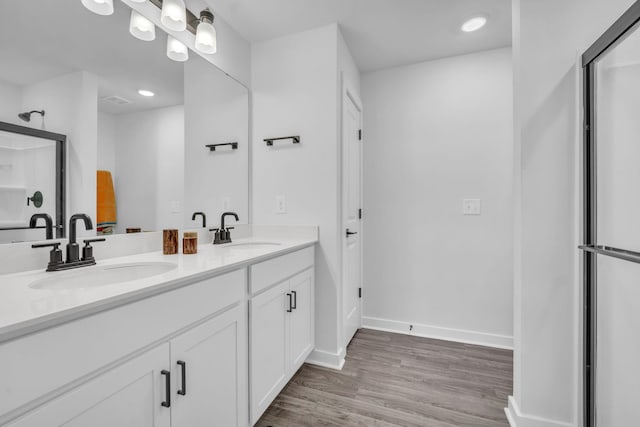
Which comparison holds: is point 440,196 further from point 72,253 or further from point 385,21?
point 72,253

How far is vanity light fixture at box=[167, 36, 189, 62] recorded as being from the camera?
1.65 m

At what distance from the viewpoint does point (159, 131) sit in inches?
63.2

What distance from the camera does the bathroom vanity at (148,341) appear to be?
622 mm

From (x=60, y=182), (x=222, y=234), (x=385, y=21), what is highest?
(x=385, y=21)

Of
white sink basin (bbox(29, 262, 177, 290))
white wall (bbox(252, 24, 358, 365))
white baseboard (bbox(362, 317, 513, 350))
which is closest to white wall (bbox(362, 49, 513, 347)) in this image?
white baseboard (bbox(362, 317, 513, 350))

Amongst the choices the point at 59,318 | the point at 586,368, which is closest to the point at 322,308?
the point at 586,368

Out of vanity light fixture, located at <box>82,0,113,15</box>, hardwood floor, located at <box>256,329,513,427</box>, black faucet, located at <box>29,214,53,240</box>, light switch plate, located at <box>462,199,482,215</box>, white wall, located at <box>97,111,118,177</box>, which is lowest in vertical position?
hardwood floor, located at <box>256,329,513,427</box>

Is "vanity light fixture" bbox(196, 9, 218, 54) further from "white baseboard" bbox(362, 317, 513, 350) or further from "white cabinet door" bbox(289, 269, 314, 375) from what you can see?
"white baseboard" bbox(362, 317, 513, 350)

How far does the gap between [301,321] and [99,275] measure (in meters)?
Result: 1.11

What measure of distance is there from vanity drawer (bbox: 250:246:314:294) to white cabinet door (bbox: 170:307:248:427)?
0.16m

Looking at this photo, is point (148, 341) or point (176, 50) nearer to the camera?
point (148, 341)

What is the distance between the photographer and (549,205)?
141 cm

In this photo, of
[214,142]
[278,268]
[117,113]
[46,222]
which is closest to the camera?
[46,222]

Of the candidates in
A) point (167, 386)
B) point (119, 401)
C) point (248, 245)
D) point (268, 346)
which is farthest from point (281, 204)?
point (119, 401)
